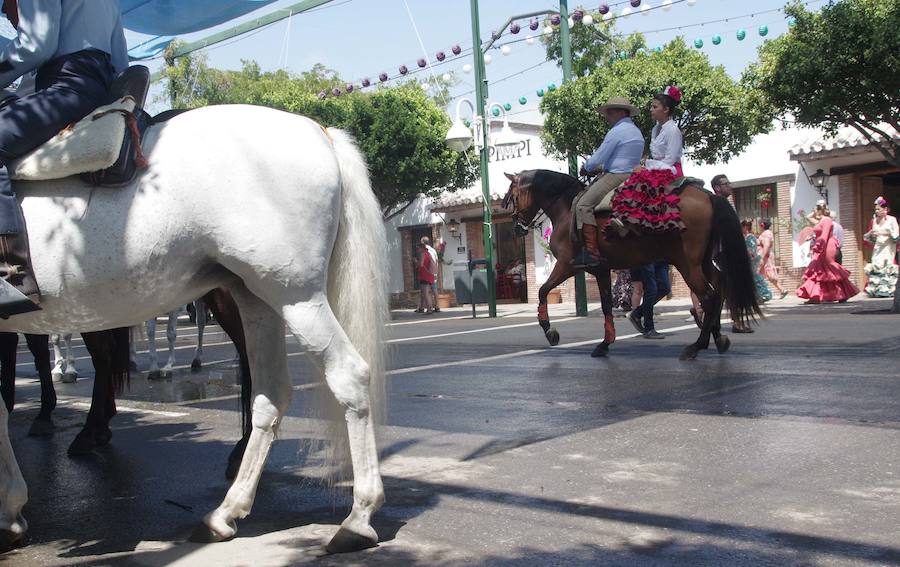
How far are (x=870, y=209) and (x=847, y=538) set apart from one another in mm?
21230

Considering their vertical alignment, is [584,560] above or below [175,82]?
below

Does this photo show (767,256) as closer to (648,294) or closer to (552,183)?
(648,294)

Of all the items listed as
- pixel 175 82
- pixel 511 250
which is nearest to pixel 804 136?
pixel 511 250

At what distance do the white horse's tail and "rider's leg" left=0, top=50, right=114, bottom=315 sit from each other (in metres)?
1.02

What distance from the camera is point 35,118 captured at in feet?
11.8

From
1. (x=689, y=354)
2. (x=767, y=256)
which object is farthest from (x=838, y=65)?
(x=767, y=256)

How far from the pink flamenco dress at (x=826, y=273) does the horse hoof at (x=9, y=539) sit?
54.9 ft

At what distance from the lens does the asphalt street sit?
11.4 feet

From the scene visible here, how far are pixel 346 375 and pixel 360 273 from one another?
1.52ft

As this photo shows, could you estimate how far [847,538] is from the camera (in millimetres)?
3336

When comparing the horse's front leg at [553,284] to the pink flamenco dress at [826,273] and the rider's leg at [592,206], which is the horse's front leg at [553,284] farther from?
the pink flamenco dress at [826,273]

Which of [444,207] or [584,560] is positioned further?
[444,207]

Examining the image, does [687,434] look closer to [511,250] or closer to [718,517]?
[718,517]

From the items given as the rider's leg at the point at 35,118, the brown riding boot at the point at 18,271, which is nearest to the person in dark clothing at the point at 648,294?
the rider's leg at the point at 35,118
